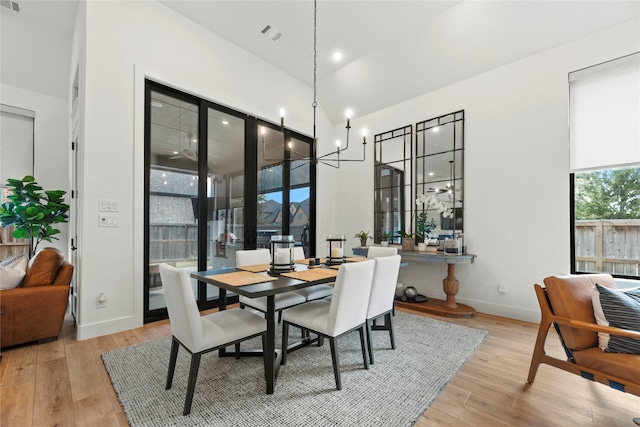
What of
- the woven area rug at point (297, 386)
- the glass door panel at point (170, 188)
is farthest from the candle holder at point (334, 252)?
the glass door panel at point (170, 188)

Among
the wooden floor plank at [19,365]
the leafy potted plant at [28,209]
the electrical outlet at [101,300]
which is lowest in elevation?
the wooden floor plank at [19,365]

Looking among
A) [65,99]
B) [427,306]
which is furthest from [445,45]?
[65,99]

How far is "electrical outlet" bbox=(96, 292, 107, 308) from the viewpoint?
274cm

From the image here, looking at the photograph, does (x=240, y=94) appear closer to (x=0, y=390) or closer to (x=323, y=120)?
(x=323, y=120)

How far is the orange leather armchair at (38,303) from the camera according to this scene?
2.36 metres

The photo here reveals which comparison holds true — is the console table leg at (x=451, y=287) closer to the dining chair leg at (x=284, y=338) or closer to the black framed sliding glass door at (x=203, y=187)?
the dining chair leg at (x=284, y=338)

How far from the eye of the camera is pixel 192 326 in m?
1.59

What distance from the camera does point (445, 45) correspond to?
351 cm

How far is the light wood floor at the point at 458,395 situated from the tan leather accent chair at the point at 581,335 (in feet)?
0.76

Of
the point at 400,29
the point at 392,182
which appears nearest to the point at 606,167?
the point at 392,182

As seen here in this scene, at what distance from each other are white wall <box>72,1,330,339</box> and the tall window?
453 cm

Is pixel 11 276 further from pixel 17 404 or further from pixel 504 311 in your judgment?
pixel 504 311

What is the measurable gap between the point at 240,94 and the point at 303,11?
A: 137cm

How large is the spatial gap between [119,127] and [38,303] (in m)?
1.84
